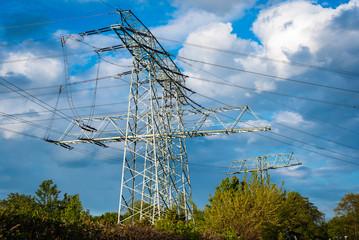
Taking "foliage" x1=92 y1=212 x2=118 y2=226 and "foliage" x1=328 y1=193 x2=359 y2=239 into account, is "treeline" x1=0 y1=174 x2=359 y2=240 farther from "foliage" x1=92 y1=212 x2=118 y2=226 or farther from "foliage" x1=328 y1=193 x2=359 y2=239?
"foliage" x1=328 y1=193 x2=359 y2=239

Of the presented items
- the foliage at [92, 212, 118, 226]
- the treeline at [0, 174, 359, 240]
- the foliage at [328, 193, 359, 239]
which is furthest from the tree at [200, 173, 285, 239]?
the foliage at [328, 193, 359, 239]

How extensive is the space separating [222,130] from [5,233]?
23.2 metres

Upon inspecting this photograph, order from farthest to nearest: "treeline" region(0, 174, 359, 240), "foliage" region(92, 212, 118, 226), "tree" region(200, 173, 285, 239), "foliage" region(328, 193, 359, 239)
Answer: "foliage" region(328, 193, 359, 239) → "tree" region(200, 173, 285, 239) → "foliage" region(92, 212, 118, 226) → "treeline" region(0, 174, 359, 240)

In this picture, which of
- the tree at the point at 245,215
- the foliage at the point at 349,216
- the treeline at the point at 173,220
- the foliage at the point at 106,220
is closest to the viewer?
the treeline at the point at 173,220

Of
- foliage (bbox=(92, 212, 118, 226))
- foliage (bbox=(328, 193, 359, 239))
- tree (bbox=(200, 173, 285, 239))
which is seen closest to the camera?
foliage (bbox=(92, 212, 118, 226))

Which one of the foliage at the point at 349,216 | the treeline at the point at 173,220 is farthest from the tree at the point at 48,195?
the foliage at the point at 349,216

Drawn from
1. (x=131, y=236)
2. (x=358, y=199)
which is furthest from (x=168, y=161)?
(x=358, y=199)

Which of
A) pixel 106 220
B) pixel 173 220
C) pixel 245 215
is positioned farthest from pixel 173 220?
pixel 106 220

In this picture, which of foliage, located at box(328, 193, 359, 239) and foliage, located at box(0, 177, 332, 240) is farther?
foliage, located at box(328, 193, 359, 239)

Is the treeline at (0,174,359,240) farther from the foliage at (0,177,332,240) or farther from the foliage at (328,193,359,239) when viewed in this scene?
the foliage at (328,193,359,239)

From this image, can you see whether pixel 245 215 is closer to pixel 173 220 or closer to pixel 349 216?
pixel 173 220

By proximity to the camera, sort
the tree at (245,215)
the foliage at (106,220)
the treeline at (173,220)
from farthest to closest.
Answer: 1. the tree at (245,215)
2. the foliage at (106,220)
3. the treeline at (173,220)

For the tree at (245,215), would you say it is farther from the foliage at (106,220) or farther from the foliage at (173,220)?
the foliage at (106,220)

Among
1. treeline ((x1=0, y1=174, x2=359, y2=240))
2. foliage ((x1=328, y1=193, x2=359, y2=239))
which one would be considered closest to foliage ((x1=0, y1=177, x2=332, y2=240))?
treeline ((x1=0, y1=174, x2=359, y2=240))
